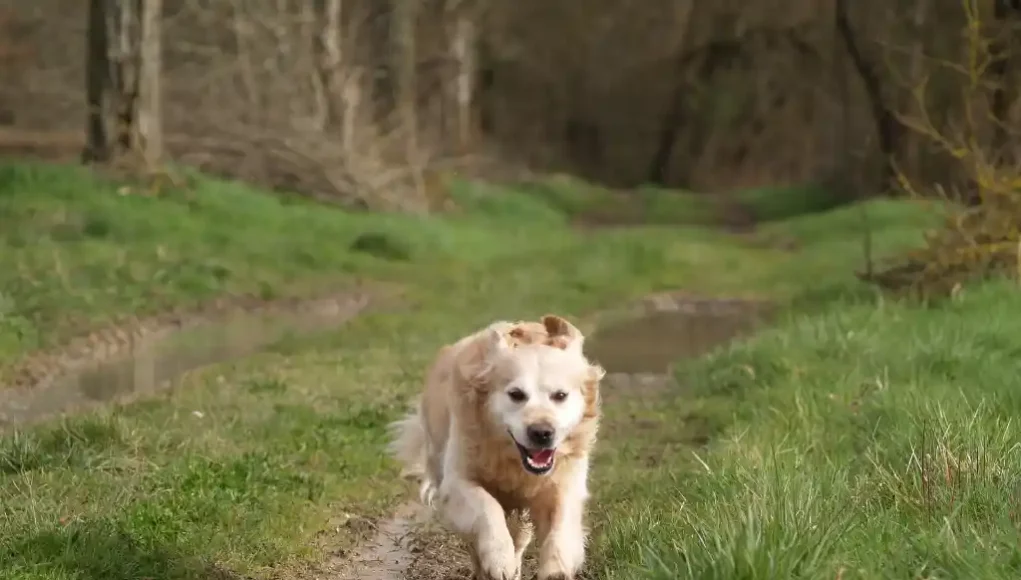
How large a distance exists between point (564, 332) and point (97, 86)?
39.5ft

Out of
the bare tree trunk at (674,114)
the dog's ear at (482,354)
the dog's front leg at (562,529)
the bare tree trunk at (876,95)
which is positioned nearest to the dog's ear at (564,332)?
the dog's ear at (482,354)

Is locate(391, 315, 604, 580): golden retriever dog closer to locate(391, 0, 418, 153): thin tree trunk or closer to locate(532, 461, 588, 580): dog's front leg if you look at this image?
locate(532, 461, 588, 580): dog's front leg

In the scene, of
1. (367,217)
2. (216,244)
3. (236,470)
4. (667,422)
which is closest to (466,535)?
(236,470)

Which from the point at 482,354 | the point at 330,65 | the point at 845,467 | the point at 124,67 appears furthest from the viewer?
the point at 330,65

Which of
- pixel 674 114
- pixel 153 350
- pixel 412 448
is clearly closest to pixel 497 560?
pixel 412 448

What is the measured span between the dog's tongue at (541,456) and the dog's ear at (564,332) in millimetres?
457

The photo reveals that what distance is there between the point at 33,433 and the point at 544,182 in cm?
2256

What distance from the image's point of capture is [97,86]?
15516 millimetres

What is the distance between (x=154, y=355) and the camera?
9.55 metres

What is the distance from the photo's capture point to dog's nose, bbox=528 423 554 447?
4.34m

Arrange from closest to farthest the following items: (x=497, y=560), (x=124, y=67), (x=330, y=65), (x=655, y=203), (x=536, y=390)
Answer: (x=497, y=560)
(x=536, y=390)
(x=124, y=67)
(x=330, y=65)
(x=655, y=203)

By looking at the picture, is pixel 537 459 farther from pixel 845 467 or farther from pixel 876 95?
pixel 876 95

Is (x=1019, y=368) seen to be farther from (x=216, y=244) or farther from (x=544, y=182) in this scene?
(x=544, y=182)

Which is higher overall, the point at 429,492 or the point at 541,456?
the point at 541,456
